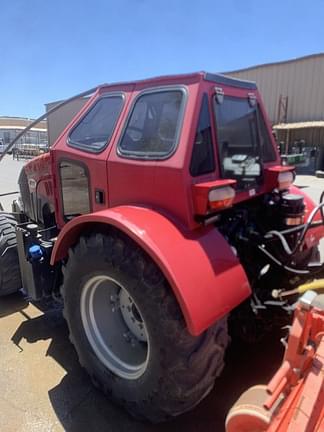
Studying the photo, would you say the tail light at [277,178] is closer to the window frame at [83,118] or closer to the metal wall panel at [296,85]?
the window frame at [83,118]

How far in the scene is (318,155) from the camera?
57.3 ft

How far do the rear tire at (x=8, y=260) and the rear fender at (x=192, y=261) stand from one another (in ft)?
5.82

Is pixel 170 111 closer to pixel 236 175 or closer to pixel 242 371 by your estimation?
pixel 236 175

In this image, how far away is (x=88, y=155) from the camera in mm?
2607

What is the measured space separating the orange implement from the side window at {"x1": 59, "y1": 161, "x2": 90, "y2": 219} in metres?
1.81

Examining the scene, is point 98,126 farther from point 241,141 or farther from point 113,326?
point 113,326

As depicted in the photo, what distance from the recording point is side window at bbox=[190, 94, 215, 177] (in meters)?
2.05

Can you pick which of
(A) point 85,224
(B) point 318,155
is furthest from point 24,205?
(B) point 318,155

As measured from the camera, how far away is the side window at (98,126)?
8.43 ft

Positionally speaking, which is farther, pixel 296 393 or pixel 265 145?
pixel 265 145

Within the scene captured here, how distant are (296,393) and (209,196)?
1.02m

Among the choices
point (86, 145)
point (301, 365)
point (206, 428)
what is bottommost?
point (206, 428)

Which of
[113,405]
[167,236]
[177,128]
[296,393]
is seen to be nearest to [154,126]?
[177,128]

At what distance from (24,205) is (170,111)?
257 centimetres
